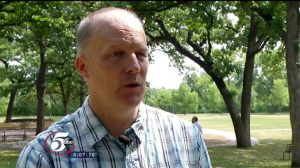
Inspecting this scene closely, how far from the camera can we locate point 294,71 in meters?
13.4

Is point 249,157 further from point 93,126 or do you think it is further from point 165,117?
point 93,126

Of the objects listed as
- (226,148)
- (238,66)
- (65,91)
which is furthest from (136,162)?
(65,91)

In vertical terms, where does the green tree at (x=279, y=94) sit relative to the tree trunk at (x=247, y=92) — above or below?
above

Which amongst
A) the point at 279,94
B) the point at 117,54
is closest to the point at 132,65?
the point at 117,54

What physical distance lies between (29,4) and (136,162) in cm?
1298

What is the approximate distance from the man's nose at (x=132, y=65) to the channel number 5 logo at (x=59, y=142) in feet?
1.40

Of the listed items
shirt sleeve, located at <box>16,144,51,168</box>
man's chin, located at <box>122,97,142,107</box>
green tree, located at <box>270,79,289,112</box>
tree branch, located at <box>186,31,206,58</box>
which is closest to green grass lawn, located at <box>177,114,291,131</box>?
tree branch, located at <box>186,31,206,58</box>

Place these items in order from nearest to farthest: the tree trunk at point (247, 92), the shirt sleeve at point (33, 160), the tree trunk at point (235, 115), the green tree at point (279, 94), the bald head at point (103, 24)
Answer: the shirt sleeve at point (33, 160), the bald head at point (103, 24), the tree trunk at point (235, 115), the tree trunk at point (247, 92), the green tree at point (279, 94)

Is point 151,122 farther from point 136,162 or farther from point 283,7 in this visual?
point 283,7

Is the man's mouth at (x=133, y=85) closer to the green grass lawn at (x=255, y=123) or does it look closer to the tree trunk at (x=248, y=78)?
the tree trunk at (x=248, y=78)

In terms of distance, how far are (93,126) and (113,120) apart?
99mm

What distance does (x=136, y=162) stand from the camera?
69.4 inches

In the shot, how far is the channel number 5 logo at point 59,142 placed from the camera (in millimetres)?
1706
